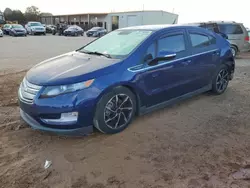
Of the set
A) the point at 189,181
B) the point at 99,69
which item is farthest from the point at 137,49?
the point at 189,181

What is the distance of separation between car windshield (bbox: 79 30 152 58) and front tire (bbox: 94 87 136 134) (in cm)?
63

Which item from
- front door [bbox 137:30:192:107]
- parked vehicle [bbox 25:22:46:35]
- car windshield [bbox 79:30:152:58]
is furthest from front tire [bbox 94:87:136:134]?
parked vehicle [bbox 25:22:46:35]

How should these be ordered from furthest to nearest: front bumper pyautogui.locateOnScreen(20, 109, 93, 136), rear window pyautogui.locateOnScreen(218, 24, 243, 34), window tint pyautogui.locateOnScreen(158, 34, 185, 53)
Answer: rear window pyautogui.locateOnScreen(218, 24, 243, 34), window tint pyautogui.locateOnScreen(158, 34, 185, 53), front bumper pyautogui.locateOnScreen(20, 109, 93, 136)

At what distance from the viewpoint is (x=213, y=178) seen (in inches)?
107

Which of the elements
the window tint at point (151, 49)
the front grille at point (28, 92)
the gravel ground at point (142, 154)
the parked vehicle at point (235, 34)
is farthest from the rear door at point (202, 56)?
the parked vehicle at point (235, 34)

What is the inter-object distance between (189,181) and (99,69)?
183 cm

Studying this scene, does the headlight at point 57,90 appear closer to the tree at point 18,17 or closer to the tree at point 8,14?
the tree at point 18,17

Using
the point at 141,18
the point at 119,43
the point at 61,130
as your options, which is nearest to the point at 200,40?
the point at 119,43

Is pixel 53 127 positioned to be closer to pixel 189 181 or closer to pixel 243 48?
pixel 189 181

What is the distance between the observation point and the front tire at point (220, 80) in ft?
17.5

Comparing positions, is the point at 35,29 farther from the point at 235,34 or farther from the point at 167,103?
the point at 167,103

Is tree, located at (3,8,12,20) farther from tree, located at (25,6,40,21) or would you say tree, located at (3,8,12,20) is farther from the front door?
the front door

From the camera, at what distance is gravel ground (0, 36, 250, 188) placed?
2.70m

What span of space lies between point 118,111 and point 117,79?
498 mm
